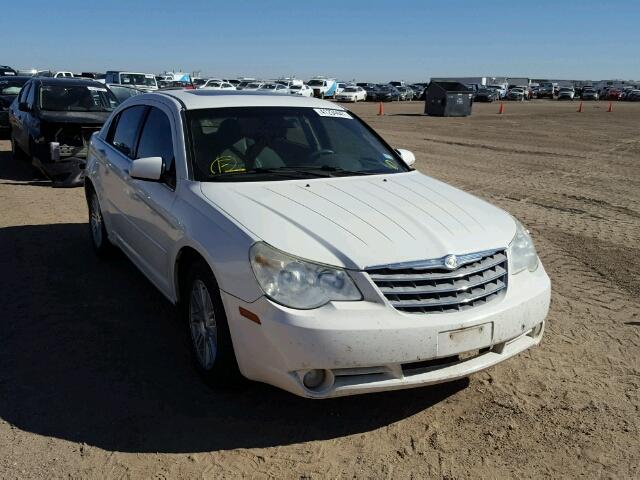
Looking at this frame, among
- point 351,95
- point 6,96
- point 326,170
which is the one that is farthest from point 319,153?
point 351,95

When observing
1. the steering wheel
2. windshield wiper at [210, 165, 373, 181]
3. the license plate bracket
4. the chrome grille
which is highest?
the steering wheel

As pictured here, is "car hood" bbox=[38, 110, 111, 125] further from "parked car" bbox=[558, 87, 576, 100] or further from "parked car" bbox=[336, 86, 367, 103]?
"parked car" bbox=[558, 87, 576, 100]

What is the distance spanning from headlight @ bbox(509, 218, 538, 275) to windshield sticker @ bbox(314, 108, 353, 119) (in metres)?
1.88

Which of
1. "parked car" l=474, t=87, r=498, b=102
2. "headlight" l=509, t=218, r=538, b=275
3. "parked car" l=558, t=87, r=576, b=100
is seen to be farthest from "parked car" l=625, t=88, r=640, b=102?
"headlight" l=509, t=218, r=538, b=275

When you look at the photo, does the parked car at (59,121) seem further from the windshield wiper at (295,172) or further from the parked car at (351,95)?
the parked car at (351,95)

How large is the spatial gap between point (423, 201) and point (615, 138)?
822 inches

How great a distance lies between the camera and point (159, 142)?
183 inches

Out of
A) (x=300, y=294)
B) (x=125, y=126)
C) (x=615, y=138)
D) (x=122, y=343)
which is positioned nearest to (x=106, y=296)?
(x=122, y=343)

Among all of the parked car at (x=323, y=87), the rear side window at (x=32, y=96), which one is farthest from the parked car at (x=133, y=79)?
the parked car at (x=323, y=87)

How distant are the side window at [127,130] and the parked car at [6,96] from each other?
1170 centimetres

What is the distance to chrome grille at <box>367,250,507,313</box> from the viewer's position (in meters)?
3.08

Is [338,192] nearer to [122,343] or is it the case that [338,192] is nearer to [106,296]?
[122,343]

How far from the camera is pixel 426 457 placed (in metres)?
3.11

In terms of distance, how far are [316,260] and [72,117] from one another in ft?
29.7
